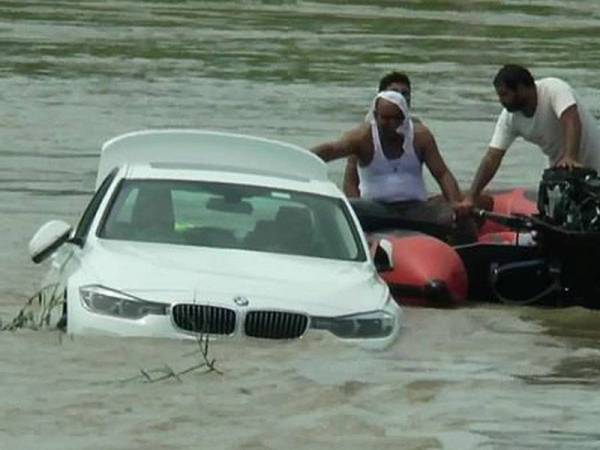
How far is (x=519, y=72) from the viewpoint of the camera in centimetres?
1742

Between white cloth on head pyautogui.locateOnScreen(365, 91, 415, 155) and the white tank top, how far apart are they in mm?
36

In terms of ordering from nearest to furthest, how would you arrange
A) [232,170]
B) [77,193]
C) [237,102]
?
[232,170]
[77,193]
[237,102]

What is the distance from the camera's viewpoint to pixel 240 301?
13.3 metres

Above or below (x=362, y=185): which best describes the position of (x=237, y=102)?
below

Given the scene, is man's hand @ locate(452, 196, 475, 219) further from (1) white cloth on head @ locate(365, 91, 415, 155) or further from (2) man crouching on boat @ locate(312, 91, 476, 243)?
(1) white cloth on head @ locate(365, 91, 415, 155)

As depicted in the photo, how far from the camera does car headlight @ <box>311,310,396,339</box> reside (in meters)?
13.4

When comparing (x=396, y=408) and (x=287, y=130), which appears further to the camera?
(x=287, y=130)

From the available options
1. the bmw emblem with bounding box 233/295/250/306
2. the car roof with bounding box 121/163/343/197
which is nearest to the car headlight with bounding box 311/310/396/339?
the bmw emblem with bounding box 233/295/250/306

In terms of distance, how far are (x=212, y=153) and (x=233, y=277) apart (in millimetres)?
2680

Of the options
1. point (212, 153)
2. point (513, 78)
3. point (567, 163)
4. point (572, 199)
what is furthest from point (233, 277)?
point (513, 78)

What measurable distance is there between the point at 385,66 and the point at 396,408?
3112cm

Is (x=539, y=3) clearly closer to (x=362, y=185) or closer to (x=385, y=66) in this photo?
(x=385, y=66)

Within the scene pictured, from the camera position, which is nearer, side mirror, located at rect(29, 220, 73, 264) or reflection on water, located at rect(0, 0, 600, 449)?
reflection on water, located at rect(0, 0, 600, 449)

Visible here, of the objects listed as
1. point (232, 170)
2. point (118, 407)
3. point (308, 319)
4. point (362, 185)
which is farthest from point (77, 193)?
point (118, 407)
